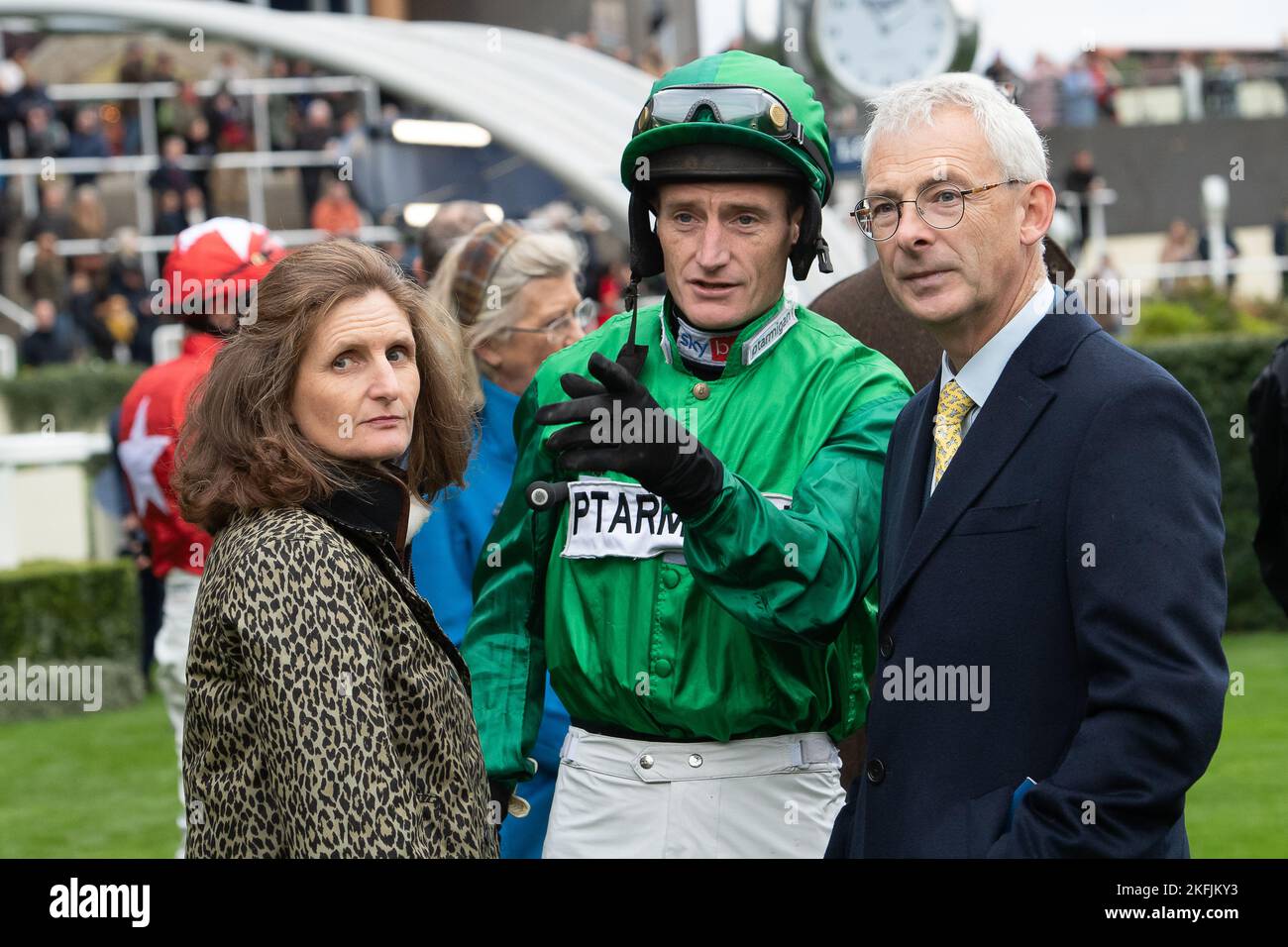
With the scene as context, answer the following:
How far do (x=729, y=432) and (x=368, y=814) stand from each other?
0.97m

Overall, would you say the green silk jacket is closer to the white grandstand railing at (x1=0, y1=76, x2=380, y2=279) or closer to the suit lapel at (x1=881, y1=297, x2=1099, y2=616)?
the suit lapel at (x1=881, y1=297, x2=1099, y2=616)

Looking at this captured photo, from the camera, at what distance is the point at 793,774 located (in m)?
2.98

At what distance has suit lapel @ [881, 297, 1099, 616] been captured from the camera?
7.93 feet

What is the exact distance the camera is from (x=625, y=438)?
2422 millimetres

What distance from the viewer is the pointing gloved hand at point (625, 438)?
7.97 feet

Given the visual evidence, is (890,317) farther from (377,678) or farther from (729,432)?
(377,678)

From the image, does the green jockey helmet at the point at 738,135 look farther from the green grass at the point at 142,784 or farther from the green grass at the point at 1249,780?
the green grass at the point at 142,784

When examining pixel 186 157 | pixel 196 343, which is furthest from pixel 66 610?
pixel 186 157

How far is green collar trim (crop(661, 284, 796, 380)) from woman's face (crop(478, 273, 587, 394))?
1.29 m

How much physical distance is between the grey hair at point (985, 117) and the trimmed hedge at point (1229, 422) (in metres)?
9.45

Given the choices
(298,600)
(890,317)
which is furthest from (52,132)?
(298,600)

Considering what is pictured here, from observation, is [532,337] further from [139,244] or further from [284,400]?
[139,244]

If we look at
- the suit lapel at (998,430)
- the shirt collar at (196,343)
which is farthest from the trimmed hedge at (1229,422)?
the suit lapel at (998,430)

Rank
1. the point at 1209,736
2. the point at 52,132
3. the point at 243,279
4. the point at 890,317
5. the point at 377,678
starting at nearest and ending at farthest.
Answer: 1. the point at 1209,736
2. the point at 377,678
3. the point at 890,317
4. the point at 243,279
5. the point at 52,132
